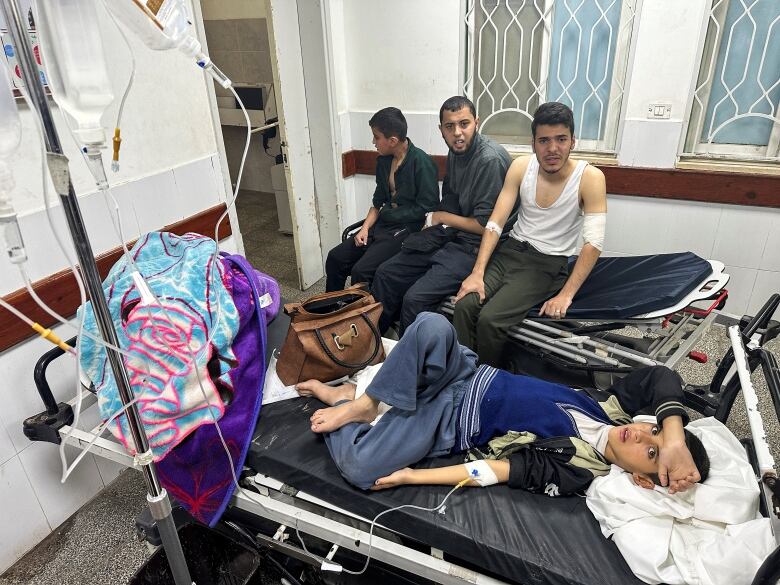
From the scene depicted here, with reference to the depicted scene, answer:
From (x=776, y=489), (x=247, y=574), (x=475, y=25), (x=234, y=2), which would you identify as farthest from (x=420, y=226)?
(x=234, y=2)

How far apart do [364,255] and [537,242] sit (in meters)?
0.99

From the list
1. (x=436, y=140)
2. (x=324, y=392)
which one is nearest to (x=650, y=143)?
(x=436, y=140)

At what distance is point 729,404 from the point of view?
1.80 m

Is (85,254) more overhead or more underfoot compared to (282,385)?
more overhead

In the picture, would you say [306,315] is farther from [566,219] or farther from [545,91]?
[545,91]

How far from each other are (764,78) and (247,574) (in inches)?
127

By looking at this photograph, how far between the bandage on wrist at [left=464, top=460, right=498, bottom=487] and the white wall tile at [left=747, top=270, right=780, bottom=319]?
2290mm

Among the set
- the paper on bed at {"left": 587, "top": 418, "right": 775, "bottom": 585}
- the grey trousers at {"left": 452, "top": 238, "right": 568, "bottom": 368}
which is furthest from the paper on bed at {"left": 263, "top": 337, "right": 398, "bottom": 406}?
the paper on bed at {"left": 587, "top": 418, "right": 775, "bottom": 585}

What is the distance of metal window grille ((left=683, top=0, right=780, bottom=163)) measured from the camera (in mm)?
2605

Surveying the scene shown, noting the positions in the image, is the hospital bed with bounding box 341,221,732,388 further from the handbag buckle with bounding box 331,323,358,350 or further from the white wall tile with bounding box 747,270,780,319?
the white wall tile with bounding box 747,270,780,319

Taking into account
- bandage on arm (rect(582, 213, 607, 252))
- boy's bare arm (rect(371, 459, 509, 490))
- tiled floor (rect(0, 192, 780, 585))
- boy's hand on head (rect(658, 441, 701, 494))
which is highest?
bandage on arm (rect(582, 213, 607, 252))

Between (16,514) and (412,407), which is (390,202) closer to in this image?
(412,407)

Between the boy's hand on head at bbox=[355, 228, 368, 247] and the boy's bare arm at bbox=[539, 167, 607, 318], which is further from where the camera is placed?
the boy's hand on head at bbox=[355, 228, 368, 247]

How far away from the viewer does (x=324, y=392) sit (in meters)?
1.88
